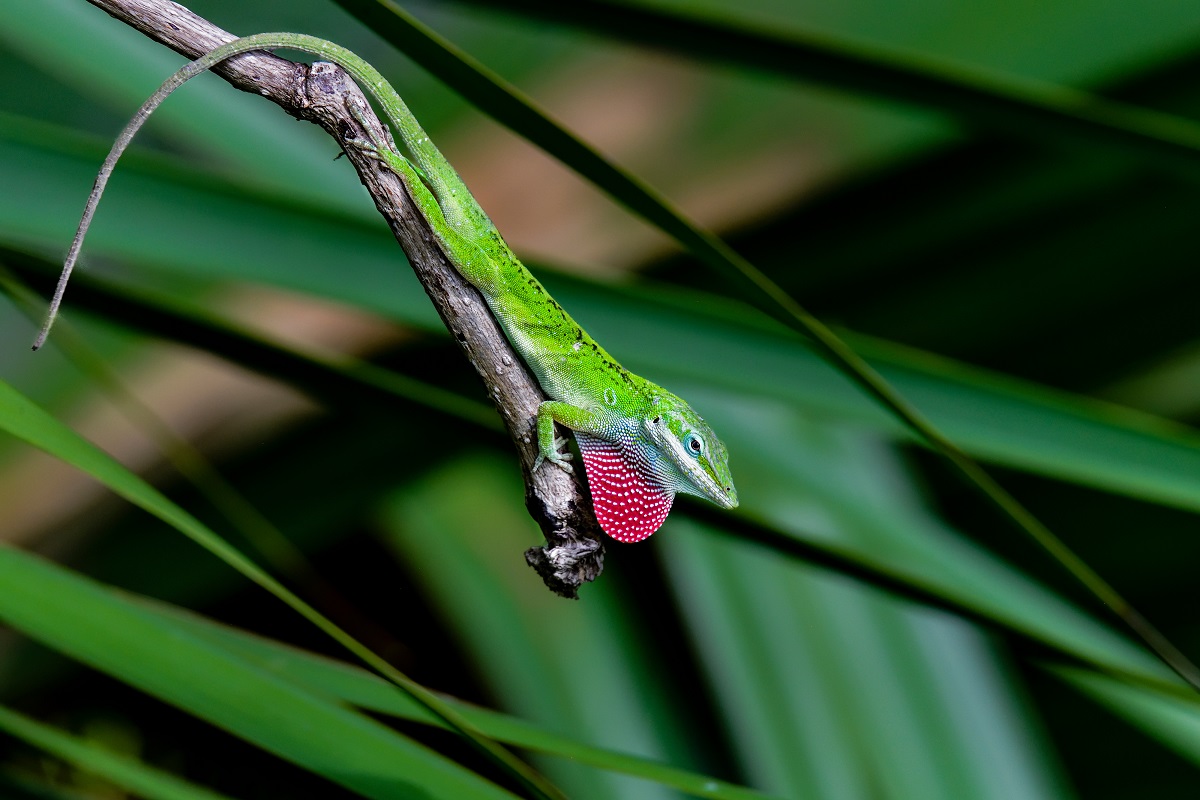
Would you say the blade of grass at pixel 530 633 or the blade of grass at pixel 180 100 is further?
the blade of grass at pixel 530 633

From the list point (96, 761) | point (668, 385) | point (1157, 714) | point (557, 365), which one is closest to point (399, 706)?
point (96, 761)

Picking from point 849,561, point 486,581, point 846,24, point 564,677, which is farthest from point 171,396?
A: point 846,24

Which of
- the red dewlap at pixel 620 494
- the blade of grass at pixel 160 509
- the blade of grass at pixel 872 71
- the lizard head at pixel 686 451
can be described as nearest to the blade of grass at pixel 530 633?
the lizard head at pixel 686 451

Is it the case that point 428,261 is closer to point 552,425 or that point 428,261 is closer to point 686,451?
point 552,425

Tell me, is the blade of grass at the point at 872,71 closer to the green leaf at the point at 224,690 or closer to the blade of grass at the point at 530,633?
the green leaf at the point at 224,690

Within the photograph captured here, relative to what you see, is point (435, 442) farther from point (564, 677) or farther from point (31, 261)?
point (31, 261)

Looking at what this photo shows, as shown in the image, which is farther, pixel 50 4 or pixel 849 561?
pixel 50 4
